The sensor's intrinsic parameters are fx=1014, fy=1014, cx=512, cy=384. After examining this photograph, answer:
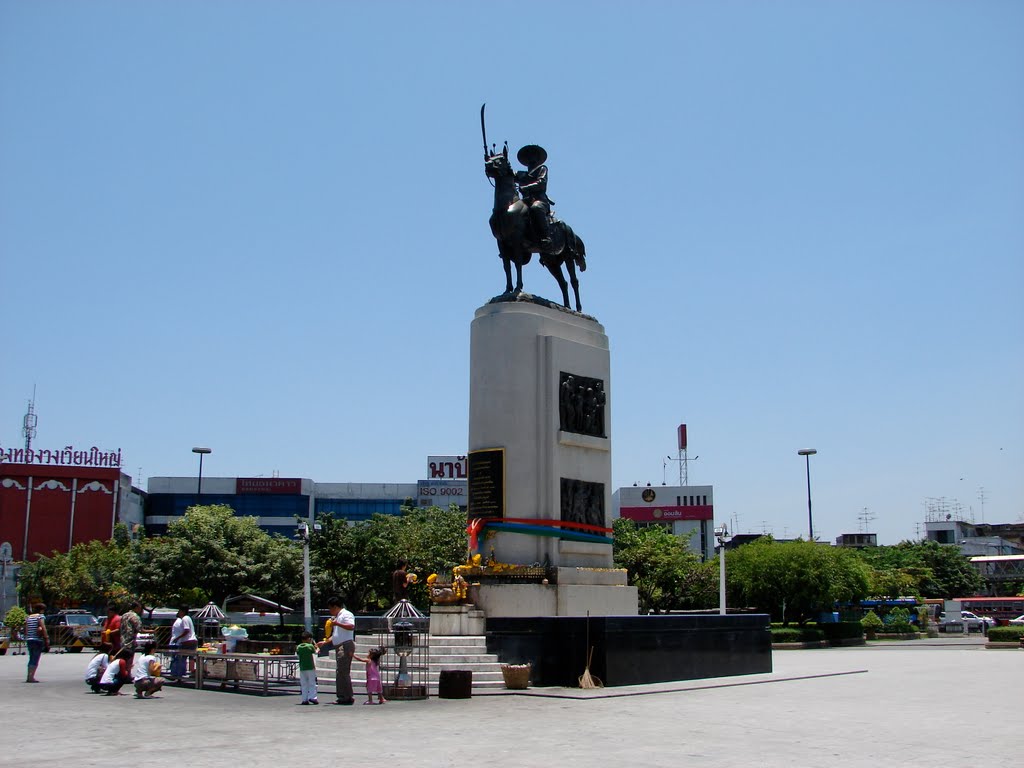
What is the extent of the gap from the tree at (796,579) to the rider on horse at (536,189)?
27749 mm

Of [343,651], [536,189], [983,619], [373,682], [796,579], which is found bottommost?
[983,619]

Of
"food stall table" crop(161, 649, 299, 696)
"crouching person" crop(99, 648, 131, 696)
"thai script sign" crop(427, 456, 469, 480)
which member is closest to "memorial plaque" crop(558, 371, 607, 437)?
"food stall table" crop(161, 649, 299, 696)

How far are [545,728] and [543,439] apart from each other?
30.6ft

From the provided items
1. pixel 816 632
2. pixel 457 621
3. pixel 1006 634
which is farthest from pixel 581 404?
pixel 1006 634

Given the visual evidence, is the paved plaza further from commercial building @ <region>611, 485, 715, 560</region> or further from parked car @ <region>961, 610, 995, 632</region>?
commercial building @ <region>611, 485, 715, 560</region>

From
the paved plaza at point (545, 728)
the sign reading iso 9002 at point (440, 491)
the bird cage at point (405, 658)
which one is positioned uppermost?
the sign reading iso 9002 at point (440, 491)

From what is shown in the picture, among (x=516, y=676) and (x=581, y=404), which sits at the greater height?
(x=581, y=404)

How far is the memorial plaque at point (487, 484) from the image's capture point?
21719 millimetres

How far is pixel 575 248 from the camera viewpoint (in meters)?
25.4

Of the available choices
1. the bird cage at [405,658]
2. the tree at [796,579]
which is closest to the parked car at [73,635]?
the bird cage at [405,658]

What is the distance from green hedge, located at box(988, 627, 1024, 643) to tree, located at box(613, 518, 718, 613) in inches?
503

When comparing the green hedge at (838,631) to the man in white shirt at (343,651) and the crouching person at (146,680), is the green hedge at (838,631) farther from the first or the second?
the crouching person at (146,680)

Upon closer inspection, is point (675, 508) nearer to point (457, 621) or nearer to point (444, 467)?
point (444, 467)

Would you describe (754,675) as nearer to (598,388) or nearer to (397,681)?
(598,388)
